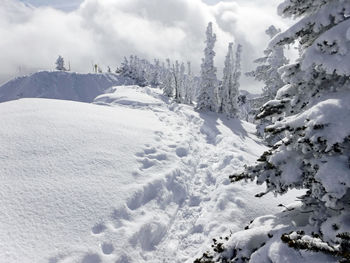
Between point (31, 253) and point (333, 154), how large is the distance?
739cm

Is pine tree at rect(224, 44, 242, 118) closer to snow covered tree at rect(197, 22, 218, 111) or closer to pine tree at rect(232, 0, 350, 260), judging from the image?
snow covered tree at rect(197, 22, 218, 111)

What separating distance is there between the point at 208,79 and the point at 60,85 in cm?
16478

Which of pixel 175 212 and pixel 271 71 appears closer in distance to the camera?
pixel 175 212

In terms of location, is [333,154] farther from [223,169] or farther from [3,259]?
[223,169]

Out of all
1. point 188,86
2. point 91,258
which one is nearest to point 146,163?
point 91,258

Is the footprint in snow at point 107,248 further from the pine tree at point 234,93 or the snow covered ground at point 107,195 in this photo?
the pine tree at point 234,93

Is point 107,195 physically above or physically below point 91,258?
→ above

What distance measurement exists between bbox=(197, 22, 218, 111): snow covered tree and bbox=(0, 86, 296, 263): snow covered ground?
28.2 metres

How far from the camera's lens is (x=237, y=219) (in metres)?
9.77

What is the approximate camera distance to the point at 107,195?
1001 cm

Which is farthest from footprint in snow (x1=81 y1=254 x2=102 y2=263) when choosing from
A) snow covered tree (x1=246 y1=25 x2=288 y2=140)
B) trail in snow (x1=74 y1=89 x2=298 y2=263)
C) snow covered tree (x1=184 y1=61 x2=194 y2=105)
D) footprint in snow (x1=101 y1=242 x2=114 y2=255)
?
snow covered tree (x1=184 y1=61 x2=194 y2=105)

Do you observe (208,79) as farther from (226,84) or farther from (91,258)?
(91,258)

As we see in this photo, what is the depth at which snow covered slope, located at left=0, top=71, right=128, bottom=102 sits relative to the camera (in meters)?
179

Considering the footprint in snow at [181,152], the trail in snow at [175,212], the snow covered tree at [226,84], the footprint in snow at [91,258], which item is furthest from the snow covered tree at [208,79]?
the footprint in snow at [91,258]
